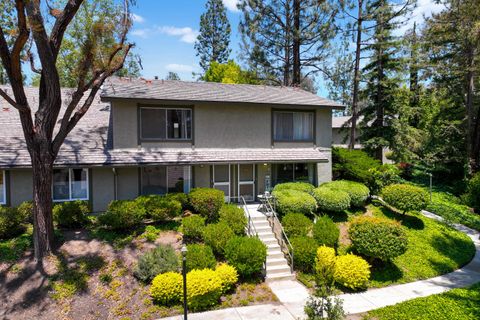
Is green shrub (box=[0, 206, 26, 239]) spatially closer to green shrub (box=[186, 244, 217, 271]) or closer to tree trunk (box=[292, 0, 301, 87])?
green shrub (box=[186, 244, 217, 271])

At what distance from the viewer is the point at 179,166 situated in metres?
15.3

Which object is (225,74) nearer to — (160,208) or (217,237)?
(160,208)

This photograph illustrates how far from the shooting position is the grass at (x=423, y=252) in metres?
11.4

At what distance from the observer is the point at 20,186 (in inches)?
528

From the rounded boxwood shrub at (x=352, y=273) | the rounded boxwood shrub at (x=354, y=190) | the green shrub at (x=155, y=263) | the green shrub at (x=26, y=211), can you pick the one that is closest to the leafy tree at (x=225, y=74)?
the rounded boxwood shrub at (x=354, y=190)

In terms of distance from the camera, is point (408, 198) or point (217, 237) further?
Result: point (408, 198)

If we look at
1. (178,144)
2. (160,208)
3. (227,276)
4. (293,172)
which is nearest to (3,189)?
(160,208)

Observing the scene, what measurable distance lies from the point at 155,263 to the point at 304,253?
211 inches

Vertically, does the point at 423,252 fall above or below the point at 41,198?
below

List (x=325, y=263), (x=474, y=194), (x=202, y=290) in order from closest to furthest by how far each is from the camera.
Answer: (x=202, y=290), (x=325, y=263), (x=474, y=194)

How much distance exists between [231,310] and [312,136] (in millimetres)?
11256

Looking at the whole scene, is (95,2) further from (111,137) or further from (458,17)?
(458,17)

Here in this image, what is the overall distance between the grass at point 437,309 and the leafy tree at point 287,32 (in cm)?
2012

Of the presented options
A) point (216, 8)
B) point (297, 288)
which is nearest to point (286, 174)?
point (297, 288)
